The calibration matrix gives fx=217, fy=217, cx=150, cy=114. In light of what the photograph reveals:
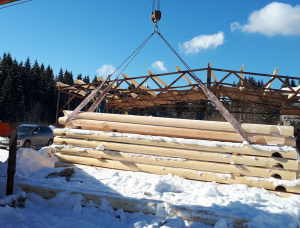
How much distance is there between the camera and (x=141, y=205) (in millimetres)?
3650

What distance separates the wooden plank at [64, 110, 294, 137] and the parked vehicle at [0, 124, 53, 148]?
25.0 feet

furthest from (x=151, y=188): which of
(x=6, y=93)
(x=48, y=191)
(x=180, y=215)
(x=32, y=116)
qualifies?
(x=32, y=116)

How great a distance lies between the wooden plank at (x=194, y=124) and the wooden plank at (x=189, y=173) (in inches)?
41.4

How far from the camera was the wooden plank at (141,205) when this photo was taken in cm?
332

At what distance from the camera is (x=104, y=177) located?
4.90 meters

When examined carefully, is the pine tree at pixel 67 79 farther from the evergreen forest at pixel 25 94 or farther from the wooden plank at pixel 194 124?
the wooden plank at pixel 194 124

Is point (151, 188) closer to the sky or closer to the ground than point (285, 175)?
closer to the ground

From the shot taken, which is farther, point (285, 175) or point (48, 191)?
point (285, 175)

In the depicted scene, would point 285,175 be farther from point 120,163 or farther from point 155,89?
point 155,89

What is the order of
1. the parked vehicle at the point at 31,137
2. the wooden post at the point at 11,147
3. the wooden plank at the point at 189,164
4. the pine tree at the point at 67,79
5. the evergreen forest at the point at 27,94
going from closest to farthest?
1. the wooden post at the point at 11,147
2. the wooden plank at the point at 189,164
3. the parked vehicle at the point at 31,137
4. the evergreen forest at the point at 27,94
5. the pine tree at the point at 67,79

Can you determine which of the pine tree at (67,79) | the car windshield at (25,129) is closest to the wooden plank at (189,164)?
the car windshield at (25,129)

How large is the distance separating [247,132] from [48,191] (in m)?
4.37

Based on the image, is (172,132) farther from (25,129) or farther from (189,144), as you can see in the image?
(25,129)

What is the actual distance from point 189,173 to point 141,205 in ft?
5.42
